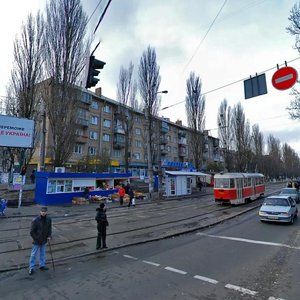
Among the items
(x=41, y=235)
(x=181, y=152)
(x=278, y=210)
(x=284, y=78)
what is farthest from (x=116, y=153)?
(x=41, y=235)

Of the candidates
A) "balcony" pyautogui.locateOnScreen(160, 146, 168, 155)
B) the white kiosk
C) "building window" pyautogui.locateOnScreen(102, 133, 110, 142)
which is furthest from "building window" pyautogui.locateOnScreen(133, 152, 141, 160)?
the white kiosk

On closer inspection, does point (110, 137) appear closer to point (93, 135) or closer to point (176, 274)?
point (93, 135)

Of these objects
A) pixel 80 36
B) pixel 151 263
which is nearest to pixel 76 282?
pixel 151 263

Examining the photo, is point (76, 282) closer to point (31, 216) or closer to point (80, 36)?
point (31, 216)

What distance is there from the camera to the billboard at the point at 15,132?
17609 millimetres

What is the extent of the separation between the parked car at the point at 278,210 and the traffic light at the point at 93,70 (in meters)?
11.5

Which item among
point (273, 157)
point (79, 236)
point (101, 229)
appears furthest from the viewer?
point (273, 157)

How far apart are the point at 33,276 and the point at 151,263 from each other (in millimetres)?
3090

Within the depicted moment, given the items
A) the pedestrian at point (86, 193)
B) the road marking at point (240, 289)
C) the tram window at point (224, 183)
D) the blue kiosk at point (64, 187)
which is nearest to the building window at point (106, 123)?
the blue kiosk at point (64, 187)

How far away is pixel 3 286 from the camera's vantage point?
5.80m

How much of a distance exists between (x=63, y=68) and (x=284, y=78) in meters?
20.9

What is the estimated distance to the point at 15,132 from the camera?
59.5 feet

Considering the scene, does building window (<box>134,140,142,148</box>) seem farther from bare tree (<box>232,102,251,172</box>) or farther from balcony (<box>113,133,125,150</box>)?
bare tree (<box>232,102,251,172</box>)

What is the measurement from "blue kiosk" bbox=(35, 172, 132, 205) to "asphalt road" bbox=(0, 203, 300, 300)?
15604mm
